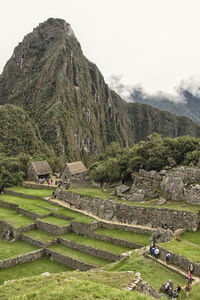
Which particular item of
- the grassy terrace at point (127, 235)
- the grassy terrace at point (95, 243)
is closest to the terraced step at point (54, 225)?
the grassy terrace at point (95, 243)

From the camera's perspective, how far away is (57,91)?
479 ft

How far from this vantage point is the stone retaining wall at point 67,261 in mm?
20297

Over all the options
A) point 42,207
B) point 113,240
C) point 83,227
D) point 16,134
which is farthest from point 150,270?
point 16,134

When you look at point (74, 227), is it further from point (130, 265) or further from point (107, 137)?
point (107, 137)

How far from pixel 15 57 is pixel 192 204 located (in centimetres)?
18333

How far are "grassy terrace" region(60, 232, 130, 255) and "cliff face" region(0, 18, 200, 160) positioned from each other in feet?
317

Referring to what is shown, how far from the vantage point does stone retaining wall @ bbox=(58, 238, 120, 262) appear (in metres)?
20.4

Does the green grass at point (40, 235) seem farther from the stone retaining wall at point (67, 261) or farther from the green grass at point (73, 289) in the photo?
the green grass at point (73, 289)

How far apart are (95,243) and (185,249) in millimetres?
8400

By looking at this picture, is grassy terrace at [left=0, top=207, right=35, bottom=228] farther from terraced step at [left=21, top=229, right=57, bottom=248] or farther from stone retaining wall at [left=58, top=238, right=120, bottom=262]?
stone retaining wall at [left=58, top=238, right=120, bottom=262]

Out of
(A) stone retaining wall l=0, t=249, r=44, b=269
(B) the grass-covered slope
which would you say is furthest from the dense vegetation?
(B) the grass-covered slope

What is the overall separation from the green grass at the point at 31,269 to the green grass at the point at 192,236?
325 inches

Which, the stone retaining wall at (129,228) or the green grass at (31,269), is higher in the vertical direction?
the stone retaining wall at (129,228)

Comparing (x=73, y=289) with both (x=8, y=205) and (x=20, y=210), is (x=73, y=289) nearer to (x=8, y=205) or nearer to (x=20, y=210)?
(x=20, y=210)
